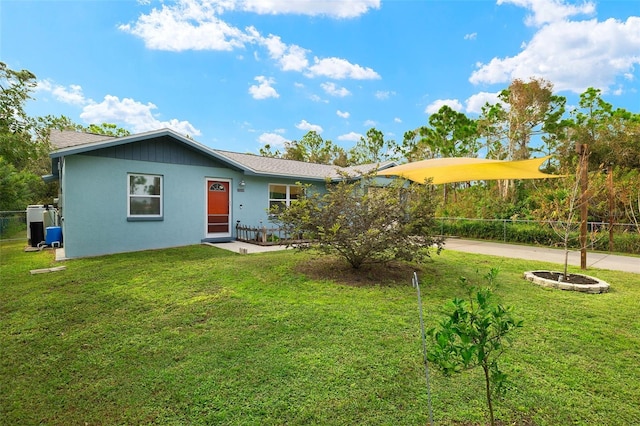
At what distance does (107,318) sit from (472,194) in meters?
19.0

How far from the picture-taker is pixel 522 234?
12.4 meters

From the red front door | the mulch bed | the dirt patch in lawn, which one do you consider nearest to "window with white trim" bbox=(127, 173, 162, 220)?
the red front door

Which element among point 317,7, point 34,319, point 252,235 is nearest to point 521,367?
point 34,319

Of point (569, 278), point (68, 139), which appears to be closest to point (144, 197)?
point (68, 139)

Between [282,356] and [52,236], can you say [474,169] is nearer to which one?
[282,356]

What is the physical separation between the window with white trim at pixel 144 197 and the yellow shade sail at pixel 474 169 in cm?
700

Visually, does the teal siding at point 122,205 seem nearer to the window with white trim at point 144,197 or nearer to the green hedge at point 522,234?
the window with white trim at point 144,197

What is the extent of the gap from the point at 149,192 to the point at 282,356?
8.38 m

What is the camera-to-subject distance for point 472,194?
18.6 meters

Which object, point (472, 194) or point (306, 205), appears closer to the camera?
point (306, 205)

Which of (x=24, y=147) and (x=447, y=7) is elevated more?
(x=447, y=7)

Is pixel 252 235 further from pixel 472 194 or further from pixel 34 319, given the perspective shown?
pixel 472 194

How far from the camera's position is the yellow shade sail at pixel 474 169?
6129 mm

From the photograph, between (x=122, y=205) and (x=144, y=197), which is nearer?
(x=122, y=205)
